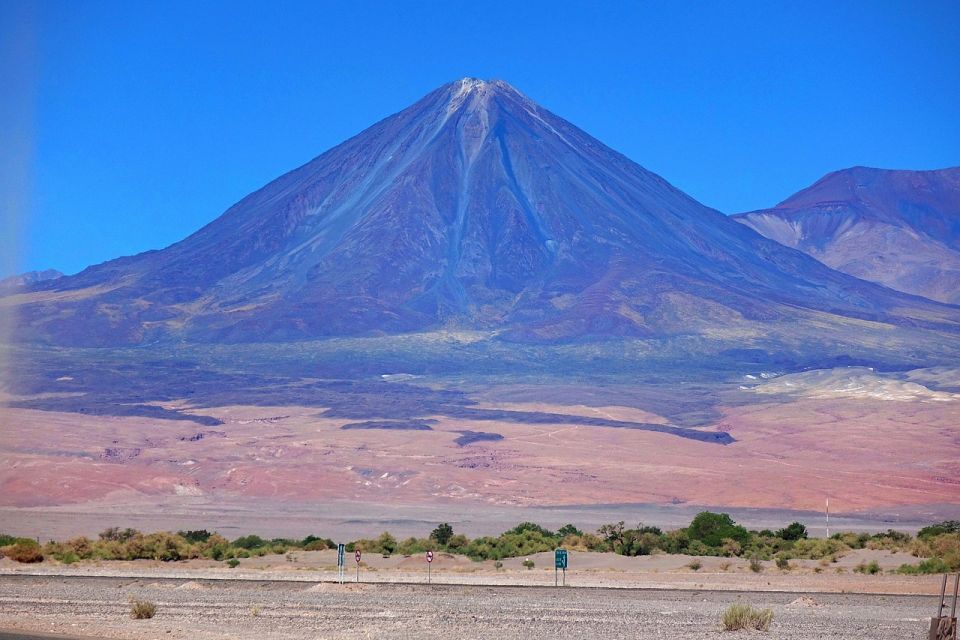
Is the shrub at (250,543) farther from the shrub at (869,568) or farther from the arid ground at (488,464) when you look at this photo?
the shrub at (869,568)

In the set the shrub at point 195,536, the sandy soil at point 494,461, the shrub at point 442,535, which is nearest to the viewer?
the shrub at point 442,535

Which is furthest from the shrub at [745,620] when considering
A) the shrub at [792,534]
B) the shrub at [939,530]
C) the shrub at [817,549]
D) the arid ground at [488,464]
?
the arid ground at [488,464]

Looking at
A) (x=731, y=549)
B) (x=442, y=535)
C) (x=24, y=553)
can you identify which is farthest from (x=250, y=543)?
(x=731, y=549)

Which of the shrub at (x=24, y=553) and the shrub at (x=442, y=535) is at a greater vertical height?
the shrub at (x=442, y=535)

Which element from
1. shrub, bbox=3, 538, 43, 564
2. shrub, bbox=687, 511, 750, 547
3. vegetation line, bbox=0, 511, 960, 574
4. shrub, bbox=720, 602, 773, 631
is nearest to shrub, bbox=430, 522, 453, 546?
vegetation line, bbox=0, 511, 960, 574

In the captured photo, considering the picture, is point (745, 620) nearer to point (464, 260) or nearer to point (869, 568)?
point (869, 568)

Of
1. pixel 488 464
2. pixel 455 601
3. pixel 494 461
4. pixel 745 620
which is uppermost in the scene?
pixel 494 461

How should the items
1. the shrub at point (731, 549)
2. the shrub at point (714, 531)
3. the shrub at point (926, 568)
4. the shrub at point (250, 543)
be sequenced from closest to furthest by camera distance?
the shrub at point (926, 568)
the shrub at point (731, 549)
the shrub at point (714, 531)
the shrub at point (250, 543)
